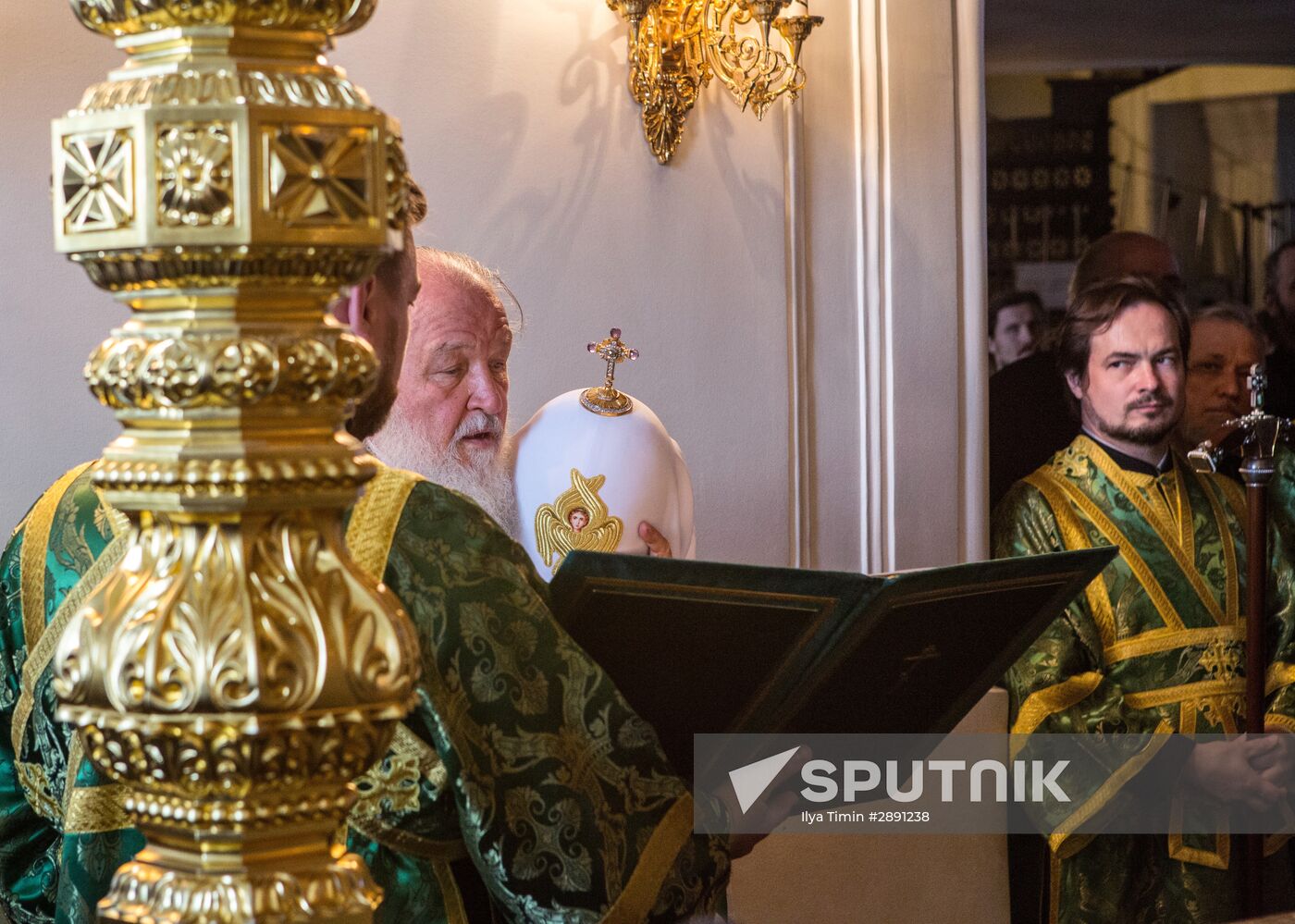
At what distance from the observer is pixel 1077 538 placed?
11.2 feet

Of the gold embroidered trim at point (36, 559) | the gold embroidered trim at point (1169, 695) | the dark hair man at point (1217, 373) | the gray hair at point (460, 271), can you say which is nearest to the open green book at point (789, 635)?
the gold embroidered trim at point (36, 559)

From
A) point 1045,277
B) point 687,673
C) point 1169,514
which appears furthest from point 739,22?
point 687,673

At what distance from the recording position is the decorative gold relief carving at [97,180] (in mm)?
555

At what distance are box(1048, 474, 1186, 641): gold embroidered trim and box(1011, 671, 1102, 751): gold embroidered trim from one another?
0.22 metres

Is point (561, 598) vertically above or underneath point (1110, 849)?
above

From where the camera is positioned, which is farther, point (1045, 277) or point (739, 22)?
point (1045, 277)

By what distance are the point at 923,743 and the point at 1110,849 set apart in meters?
1.73

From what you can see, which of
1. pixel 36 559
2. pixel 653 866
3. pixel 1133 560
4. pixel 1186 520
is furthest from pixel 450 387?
pixel 1186 520

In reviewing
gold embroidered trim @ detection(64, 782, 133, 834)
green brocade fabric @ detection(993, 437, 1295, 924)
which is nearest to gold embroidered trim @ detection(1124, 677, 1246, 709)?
green brocade fabric @ detection(993, 437, 1295, 924)

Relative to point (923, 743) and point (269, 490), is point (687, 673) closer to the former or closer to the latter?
point (923, 743)

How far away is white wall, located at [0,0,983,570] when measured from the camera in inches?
128

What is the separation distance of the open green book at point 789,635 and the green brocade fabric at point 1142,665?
1.63m

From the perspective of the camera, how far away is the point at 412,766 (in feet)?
4.68

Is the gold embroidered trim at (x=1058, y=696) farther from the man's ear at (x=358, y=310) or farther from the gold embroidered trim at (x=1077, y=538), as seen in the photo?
the man's ear at (x=358, y=310)
